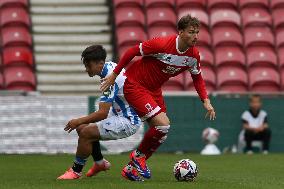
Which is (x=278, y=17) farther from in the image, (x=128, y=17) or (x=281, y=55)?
(x=128, y=17)

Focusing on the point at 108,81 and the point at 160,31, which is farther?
the point at 160,31

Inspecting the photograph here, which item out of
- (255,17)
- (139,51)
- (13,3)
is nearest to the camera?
(139,51)

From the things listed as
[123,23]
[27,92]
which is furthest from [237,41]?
[27,92]

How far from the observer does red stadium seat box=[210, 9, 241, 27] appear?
65.3 ft

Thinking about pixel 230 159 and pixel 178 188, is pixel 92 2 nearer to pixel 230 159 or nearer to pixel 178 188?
pixel 230 159

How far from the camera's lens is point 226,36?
19.6 m

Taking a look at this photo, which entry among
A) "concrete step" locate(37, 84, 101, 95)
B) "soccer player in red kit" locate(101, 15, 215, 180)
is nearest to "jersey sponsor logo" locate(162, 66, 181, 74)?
"soccer player in red kit" locate(101, 15, 215, 180)

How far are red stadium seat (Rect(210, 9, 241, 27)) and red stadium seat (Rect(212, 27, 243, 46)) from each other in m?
0.15

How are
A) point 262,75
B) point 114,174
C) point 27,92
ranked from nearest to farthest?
point 114,174
point 27,92
point 262,75

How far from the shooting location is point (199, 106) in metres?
17.0

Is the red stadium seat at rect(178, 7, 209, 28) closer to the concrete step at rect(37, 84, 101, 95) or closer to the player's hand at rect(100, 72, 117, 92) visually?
the concrete step at rect(37, 84, 101, 95)

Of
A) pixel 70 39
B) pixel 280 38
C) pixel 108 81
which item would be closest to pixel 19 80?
pixel 70 39

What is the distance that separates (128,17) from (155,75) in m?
9.63

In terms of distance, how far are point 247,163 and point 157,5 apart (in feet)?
23.2
